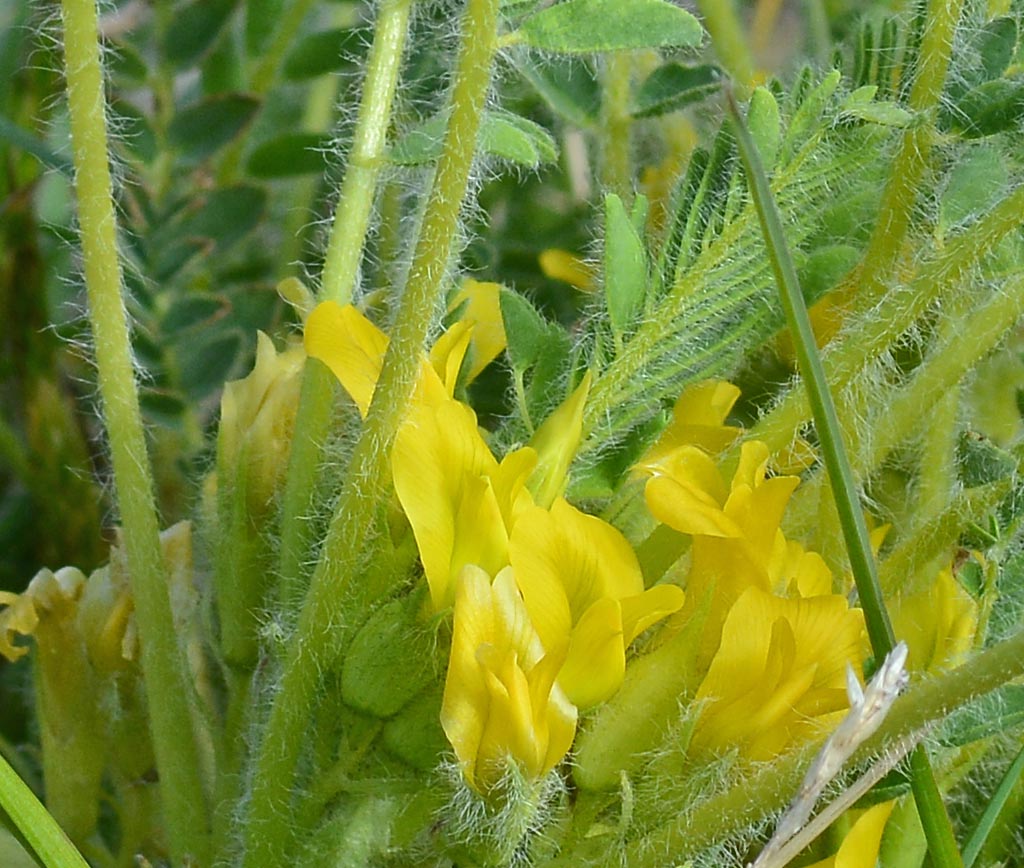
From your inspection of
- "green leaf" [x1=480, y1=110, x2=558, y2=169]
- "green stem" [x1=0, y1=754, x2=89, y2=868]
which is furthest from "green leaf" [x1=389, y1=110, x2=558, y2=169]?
"green stem" [x1=0, y1=754, x2=89, y2=868]

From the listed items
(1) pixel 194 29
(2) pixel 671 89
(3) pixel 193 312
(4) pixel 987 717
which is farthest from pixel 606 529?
(1) pixel 194 29

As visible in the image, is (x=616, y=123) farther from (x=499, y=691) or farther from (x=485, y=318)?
(x=499, y=691)

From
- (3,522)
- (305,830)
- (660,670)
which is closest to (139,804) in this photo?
(305,830)

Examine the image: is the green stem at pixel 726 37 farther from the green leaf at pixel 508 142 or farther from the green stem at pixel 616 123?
the green leaf at pixel 508 142

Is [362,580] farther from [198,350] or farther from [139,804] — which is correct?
[198,350]

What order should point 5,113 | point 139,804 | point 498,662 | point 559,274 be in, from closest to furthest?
point 498,662, point 139,804, point 559,274, point 5,113

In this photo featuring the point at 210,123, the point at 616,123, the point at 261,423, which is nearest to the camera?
the point at 261,423

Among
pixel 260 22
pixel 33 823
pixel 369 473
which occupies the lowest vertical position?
pixel 33 823
